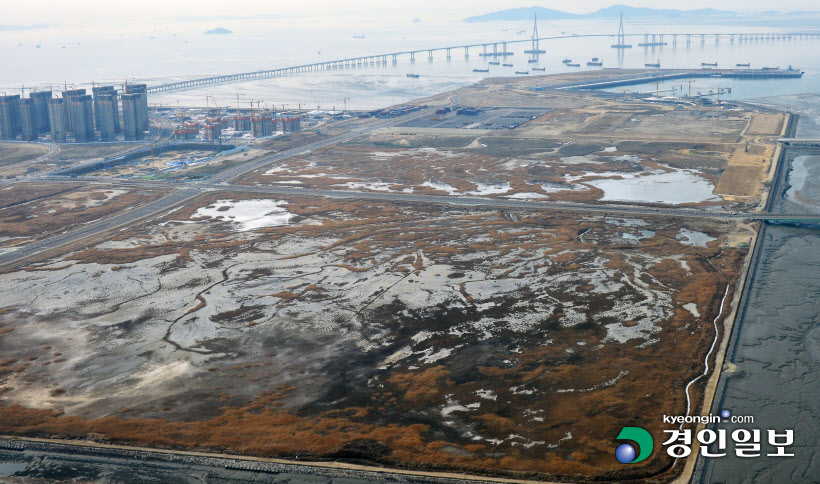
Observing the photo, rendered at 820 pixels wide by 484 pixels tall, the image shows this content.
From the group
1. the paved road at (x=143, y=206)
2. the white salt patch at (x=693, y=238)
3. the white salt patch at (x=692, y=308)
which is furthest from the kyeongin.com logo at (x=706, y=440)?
the paved road at (x=143, y=206)

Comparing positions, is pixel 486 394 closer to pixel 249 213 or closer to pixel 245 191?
pixel 249 213

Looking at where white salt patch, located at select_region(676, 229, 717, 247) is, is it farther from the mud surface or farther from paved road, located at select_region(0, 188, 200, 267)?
paved road, located at select_region(0, 188, 200, 267)

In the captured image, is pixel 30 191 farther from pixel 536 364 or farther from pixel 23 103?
pixel 536 364

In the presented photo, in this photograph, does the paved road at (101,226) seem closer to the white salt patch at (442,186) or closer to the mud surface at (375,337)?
the mud surface at (375,337)

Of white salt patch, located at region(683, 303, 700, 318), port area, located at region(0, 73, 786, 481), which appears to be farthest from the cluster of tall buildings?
white salt patch, located at region(683, 303, 700, 318)

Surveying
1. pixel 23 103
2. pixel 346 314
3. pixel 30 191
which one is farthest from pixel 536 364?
pixel 23 103

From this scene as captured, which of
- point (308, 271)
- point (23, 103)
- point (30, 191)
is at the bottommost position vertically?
point (308, 271)
